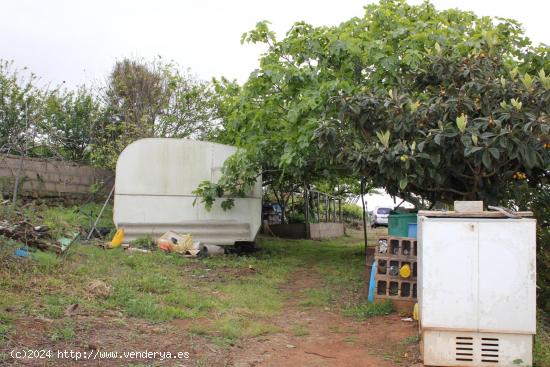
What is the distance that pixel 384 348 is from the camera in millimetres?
5750

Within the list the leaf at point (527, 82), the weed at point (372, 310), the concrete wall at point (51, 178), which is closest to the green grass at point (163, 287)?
the weed at point (372, 310)

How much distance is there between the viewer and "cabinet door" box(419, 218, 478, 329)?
16.1 feet

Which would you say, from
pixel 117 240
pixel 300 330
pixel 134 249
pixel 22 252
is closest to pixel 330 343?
pixel 300 330

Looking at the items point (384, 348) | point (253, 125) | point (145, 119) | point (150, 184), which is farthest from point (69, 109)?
point (384, 348)

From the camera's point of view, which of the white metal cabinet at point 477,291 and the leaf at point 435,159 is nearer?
the white metal cabinet at point 477,291

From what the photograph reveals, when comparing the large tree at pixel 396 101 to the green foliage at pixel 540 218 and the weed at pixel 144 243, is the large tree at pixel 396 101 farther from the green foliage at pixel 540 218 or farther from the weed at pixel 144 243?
the weed at pixel 144 243

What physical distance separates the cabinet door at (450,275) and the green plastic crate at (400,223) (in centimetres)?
291

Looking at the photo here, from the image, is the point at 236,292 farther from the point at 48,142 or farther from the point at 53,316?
the point at 48,142

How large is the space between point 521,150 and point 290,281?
513 cm

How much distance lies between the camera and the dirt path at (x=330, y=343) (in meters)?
5.28

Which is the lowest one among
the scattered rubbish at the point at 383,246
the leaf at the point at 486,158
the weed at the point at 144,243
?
the weed at the point at 144,243

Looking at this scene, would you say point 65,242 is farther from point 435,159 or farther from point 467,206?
point 467,206

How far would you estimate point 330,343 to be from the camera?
19.5ft

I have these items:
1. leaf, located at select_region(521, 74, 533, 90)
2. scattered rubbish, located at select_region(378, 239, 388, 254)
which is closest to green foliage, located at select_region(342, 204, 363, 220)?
scattered rubbish, located at select_region(378, 239, 388, 254)
